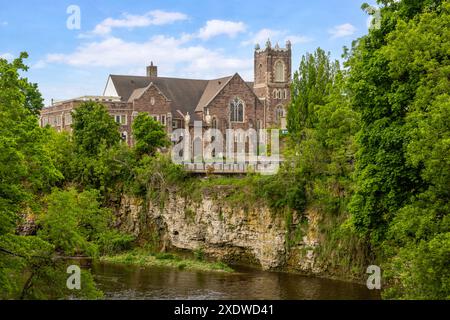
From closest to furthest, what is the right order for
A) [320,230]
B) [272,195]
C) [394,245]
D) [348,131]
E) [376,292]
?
[394,245]
[376,292]
[348,131]
[320,230]
[272,195]

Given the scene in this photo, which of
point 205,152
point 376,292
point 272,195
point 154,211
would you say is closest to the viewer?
point 376,292

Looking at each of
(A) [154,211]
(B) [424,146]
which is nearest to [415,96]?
(B) [424,146]

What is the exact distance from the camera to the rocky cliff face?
4881cm

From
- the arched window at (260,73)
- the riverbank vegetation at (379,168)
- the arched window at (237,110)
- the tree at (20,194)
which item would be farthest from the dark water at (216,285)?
the arched window at (260,73)

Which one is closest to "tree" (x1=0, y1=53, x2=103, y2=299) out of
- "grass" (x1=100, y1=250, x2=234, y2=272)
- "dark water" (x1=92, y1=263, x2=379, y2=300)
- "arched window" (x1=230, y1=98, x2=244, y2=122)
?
"dark water" (x1=92, y1=263, x2=379, y2=300)

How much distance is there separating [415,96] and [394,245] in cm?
616

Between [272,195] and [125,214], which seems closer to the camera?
[272,195]

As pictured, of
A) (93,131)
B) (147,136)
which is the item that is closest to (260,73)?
(147,136)

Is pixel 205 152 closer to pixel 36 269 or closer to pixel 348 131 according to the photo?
pixel 348 131

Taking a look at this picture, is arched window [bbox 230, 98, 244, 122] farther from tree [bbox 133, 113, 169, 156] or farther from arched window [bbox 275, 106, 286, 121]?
tree [bbox 133, 113, 169, 156]

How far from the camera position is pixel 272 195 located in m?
50.5

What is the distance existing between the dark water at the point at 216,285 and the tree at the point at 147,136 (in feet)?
58.6

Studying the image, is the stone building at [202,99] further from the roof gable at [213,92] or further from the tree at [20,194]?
the tree at [20,194]

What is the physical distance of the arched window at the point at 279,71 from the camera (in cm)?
10269
